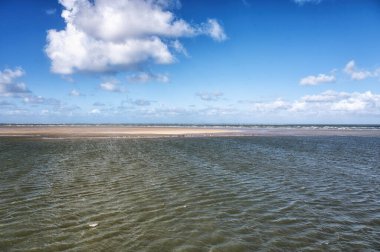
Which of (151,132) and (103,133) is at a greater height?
(151,132)

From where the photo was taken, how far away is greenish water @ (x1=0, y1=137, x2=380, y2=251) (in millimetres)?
8180

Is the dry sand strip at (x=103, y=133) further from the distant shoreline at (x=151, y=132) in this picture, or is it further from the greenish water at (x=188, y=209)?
the greenish water at (x=188, y=209)

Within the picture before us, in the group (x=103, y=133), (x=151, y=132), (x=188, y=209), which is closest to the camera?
(x=188, y=209)

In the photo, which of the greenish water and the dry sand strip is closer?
the greenish water

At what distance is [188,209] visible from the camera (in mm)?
11219

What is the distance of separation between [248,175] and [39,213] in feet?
37.5

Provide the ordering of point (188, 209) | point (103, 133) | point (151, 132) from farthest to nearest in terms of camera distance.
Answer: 1. point (151, 132)
2. point (103, 133)
3. point (188, 209)

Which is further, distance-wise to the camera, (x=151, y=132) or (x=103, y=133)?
(x=151, y=132)

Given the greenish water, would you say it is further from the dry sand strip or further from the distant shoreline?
the distant shoreline

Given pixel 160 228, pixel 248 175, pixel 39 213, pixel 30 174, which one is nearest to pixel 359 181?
pixel 248 175

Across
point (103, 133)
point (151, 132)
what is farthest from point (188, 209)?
point (151, 132)

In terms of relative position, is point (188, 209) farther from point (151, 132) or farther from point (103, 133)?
point (151, 132)

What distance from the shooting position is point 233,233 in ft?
28.8

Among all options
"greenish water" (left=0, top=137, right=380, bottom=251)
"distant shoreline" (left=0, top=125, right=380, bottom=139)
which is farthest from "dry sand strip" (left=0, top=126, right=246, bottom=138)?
"greenish water" (left=0, top=137, right=380, bottom=251)
